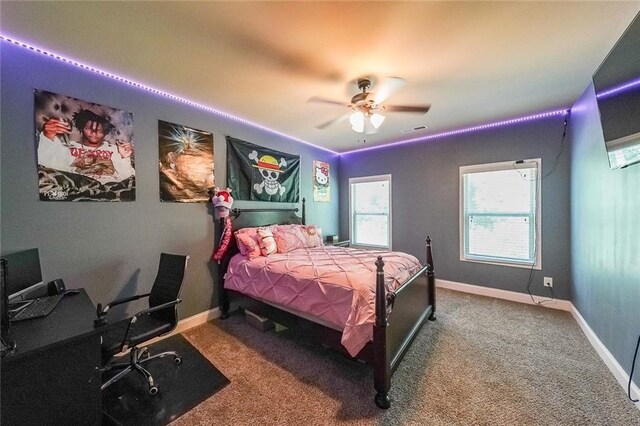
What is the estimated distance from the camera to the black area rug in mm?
1640

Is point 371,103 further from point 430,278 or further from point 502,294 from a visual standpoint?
point 502,294

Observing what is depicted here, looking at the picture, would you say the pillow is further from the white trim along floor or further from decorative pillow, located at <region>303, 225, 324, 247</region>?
the white trim along floor

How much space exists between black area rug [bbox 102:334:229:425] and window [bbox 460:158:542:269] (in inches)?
156

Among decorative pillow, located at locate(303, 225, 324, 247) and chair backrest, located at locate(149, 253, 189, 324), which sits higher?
decorative pillow, located at locate(303, 225, 324, 247)

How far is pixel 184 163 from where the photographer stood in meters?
2.83

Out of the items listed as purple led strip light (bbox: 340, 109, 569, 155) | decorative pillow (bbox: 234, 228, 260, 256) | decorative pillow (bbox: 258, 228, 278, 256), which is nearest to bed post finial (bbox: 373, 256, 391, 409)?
decorative pillow (bbox: 258, 228, 278, 256)

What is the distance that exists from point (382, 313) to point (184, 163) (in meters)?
2.68

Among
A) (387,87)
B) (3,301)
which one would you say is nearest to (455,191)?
(387,87)

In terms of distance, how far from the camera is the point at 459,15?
158 cm

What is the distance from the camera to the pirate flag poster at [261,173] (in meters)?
3.36

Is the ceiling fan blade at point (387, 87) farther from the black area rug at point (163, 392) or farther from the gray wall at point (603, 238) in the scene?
the black area rug at point (163, 392)

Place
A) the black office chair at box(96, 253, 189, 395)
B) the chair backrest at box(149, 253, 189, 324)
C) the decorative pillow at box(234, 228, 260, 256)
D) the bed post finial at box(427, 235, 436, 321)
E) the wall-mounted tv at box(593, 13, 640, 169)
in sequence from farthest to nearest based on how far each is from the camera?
the decorative pillow at box(234, 228, 260, 256) < the bed post finial at box(427, 235, 436, 321) < the chair backrest at box(149, 253, 189, 324) < the black office chair at box(96, 253, 189, 395) < the wall-mounted tv at box(593, 13, 640, 169)

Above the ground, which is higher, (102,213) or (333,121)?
(333,121)

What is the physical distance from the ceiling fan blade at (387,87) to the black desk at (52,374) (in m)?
2.95
